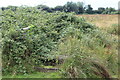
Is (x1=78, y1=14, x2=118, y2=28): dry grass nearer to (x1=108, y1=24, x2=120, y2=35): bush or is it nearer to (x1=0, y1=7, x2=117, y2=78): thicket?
(x1=108, y1=24, x2=120, y2=35): bush

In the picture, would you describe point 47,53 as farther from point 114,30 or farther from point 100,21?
point 100,21

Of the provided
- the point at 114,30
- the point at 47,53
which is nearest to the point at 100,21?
the point at 114,30

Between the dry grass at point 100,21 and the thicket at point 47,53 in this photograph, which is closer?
the thicket at point 47,53

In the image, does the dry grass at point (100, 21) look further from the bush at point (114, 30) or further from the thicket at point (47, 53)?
the thicket at point (47, 53)

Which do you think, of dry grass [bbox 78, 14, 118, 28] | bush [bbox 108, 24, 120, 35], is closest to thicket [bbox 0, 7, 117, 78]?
bush [bbox 108, 24, 120, 35]

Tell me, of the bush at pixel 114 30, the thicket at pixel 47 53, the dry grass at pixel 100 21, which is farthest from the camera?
the dry grass at pixel 100 21

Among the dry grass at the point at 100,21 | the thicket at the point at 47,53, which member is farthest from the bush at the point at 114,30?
the thicket at the point at 47,53

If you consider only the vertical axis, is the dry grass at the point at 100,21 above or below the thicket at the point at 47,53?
above

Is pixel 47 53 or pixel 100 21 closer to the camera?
pixel 47 53

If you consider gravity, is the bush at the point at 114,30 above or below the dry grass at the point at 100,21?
below

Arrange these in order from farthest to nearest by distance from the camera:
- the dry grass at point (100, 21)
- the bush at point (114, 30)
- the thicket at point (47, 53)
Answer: the dry grass at point (100, 21)
the bush at point (114, 30)
the thicket at point (47, 53)

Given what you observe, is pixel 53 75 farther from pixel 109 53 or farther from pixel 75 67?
pixel 109 53

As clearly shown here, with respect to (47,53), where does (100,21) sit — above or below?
above

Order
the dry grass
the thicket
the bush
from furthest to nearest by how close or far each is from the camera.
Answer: the dry grass
the bush
the thicket
